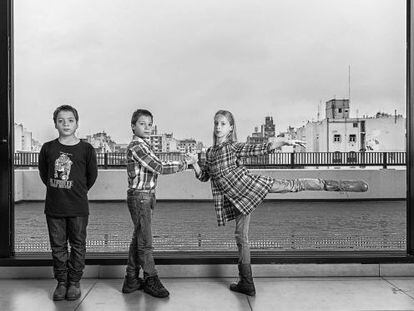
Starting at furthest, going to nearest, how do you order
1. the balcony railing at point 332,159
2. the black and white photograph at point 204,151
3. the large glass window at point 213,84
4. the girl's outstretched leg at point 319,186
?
the balcony railing at point 332,159 < the large glass window at point 213,84 < the girl's outstretched leg at point 319,186 < the black and white photograph at point 204,151

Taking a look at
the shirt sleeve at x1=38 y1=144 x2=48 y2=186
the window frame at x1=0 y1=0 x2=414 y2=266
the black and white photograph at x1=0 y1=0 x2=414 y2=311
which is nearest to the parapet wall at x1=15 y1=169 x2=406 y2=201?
the black and white photograph at x1=0 y1=0 x2=414 y2=311

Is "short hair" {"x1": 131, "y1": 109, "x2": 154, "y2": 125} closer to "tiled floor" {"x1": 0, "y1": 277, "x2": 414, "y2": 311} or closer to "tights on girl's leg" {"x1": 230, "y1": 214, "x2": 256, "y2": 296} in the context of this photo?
"tights on girl's leg" {"x1": 230, "y1": 214, "x2": 256, "y2": 296}

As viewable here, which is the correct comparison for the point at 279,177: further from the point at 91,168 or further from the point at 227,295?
the point at 91,168

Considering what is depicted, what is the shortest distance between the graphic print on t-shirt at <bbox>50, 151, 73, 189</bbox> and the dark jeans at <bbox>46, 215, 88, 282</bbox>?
Answer: 198 millimetres

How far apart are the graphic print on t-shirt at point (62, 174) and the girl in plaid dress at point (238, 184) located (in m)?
0.75

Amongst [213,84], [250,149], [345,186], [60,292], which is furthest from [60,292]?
[213,84]

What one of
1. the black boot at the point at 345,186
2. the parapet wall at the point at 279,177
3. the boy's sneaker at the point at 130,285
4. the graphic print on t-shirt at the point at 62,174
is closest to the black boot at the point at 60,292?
the boy's sneaker at the point at 130,285

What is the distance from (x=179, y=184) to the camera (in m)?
11.8

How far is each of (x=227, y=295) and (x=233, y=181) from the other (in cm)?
69

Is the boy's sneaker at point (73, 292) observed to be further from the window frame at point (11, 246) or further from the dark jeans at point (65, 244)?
the window frame at point (11, 246)

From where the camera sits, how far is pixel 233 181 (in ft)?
9.41

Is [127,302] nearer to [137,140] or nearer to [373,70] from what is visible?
[137,140]

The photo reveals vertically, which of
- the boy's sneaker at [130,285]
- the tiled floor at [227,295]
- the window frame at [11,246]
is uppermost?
the window frame at [11,246]

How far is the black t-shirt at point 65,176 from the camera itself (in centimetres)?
270
